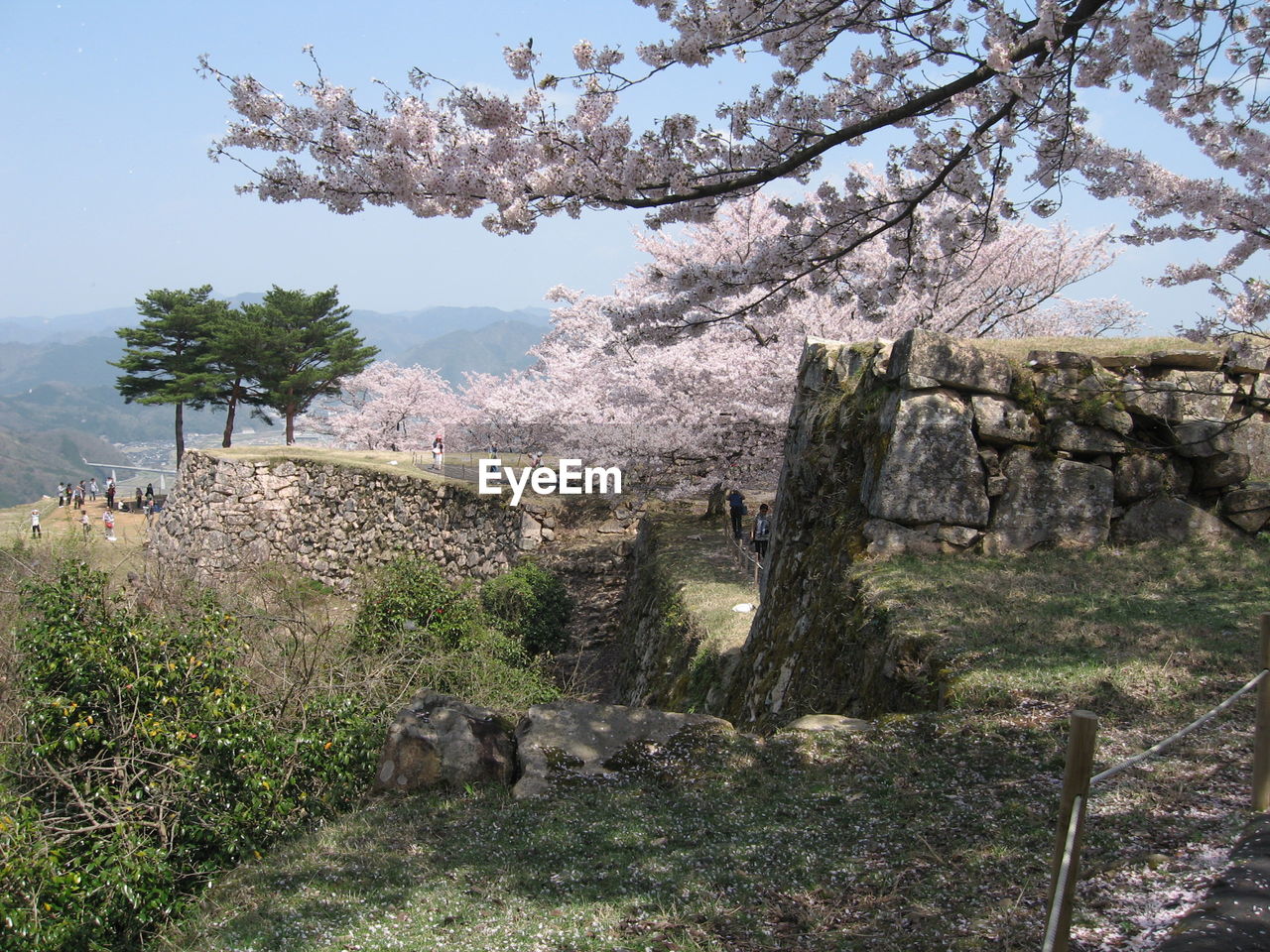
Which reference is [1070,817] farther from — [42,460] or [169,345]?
[42,460]

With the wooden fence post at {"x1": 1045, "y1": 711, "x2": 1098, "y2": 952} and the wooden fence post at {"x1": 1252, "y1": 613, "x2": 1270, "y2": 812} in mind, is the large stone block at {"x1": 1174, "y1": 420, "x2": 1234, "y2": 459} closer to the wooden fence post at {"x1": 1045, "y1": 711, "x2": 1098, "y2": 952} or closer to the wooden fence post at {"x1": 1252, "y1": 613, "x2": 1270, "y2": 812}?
the wooden fence post at {"x1": 1252, "y1": 613, "x2": 1270, "y2": 812}

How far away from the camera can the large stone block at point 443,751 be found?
16.7 feet

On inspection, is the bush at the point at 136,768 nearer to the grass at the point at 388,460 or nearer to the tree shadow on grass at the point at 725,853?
the tree shadow on grass at the point at 725,853

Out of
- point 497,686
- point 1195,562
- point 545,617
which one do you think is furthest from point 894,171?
point 545,617

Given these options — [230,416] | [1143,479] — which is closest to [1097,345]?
[1143,479]

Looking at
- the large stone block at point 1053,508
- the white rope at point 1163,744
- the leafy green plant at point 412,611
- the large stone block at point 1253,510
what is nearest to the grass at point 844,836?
the white rope at point 1163,744

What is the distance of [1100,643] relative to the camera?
5648 millimetres

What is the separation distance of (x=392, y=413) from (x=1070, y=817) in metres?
38.8

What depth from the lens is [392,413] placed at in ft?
129

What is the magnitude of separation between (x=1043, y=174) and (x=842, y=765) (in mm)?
4025

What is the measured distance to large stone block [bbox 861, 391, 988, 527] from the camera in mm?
7793

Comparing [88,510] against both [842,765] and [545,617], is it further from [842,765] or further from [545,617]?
[842,765]

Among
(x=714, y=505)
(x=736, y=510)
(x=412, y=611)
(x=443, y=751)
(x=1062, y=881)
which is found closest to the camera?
(x=1062, y=881)

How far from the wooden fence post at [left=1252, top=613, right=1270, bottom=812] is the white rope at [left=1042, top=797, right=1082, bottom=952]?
167 cm
